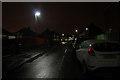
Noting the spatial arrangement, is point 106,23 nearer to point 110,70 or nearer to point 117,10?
point 117,10

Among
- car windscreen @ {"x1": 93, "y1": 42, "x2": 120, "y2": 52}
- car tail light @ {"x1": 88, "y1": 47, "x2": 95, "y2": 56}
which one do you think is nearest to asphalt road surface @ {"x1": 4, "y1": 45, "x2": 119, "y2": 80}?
car tail light @ {"x1": 88, "y1": 47, "x2": 95, "y2": 56}

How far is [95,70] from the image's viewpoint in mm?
7043

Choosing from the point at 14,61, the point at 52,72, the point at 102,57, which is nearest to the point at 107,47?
the point at 102,57

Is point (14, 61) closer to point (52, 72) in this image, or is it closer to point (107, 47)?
point (52, 72)

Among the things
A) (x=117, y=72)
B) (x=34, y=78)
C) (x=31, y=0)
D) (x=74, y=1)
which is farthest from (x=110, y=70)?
(x=31, y=0)

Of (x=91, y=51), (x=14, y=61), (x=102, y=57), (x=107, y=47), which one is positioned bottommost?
(x=14, y=61)

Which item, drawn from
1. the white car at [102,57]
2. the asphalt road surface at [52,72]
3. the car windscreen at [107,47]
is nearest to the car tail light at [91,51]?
the white car at [102,57]

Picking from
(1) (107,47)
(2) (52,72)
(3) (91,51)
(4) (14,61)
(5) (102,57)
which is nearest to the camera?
(5) (102,57)

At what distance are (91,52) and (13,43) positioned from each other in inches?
553

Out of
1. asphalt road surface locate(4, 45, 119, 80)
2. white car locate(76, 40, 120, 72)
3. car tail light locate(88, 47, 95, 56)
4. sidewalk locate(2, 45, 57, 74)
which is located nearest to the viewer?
white car locate(76, 40, 120, 72)

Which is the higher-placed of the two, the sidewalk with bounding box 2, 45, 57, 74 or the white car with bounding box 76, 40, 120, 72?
the white car with bounding box 76, 40, 120, 72

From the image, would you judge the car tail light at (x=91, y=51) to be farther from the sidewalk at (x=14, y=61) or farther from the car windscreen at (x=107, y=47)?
the sidewalk at (x=14, y=61)

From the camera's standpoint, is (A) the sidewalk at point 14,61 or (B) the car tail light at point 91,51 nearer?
(B) the car tail light at point 91,51

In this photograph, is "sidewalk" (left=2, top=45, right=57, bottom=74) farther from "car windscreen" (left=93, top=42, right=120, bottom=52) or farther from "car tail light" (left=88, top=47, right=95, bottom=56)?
"car windscreen" (left=93, top=42, right=120, bottom=52)
